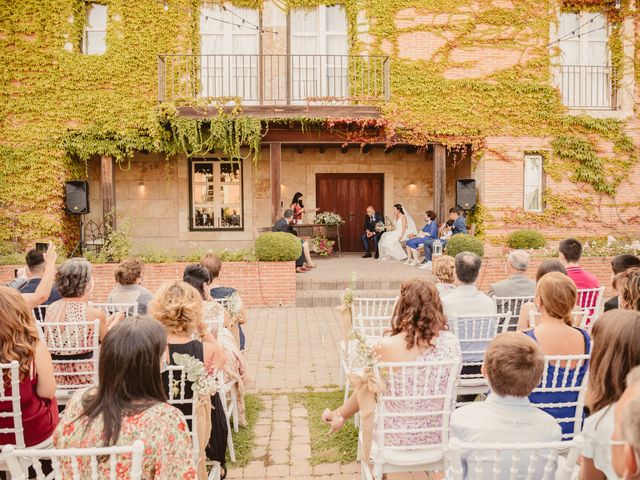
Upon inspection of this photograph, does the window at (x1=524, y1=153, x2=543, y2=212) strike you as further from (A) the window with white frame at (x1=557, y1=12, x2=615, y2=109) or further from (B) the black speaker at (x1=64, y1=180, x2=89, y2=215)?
(B) the black speaker at (x1=64, y1=180, x2=89, y2=215)

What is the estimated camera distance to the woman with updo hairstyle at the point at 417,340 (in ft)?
8.82

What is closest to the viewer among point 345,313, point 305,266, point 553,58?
point 345,313

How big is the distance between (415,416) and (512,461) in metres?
0.88

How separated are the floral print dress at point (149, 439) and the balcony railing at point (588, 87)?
1348 cm

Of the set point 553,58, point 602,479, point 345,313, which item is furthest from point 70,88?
point 602,479

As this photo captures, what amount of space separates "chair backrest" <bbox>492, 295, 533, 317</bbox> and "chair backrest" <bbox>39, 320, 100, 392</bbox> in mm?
3067

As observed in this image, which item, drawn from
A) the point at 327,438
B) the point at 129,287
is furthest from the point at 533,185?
the point at 129,287

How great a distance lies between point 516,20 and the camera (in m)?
12.5

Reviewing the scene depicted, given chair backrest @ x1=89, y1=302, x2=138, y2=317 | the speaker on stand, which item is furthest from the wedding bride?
chair backrest @ x1=89, y1=302, x2=138, y2=317

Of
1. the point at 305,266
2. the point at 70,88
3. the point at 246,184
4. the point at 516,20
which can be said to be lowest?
the point at 305,266

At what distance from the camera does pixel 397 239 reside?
12.9m

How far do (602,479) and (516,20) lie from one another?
41.7 ft

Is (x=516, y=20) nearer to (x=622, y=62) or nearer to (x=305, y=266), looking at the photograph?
(x=622, y=62)

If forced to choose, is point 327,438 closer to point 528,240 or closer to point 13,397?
point 13,397
